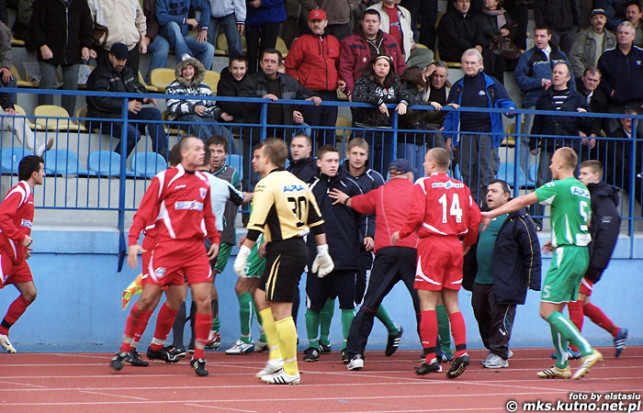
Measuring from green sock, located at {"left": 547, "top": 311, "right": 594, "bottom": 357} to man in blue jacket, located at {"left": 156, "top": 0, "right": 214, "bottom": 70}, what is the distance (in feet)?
23.4

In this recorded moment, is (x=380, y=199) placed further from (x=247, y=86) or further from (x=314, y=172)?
(x=247, y=86)

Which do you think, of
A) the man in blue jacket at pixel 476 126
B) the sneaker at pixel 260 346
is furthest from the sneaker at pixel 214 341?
the man in blue jacket at pixel 476 126

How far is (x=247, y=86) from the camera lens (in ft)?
39.8

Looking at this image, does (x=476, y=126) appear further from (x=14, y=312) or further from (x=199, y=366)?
(x=14, y=312)

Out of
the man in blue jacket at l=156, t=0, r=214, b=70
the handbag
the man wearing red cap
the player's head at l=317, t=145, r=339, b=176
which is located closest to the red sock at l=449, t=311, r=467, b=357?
the player's head at l=317, t=145, r=339, b=176

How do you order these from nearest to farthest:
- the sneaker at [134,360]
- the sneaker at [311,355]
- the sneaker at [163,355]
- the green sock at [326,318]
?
the sneaker at [134,360] → the sneaker at [163,355] → the sneaker at [311,355] → the green sock at [326,318]

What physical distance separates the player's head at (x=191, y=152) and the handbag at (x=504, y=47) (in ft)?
25.6

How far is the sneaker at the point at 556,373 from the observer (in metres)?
8.98

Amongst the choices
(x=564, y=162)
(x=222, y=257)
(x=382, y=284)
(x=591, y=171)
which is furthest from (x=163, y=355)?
(x=591, y=171)

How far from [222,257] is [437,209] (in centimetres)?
275

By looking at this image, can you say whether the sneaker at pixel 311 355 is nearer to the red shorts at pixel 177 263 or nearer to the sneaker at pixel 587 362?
the red shorts at pixel 177 263

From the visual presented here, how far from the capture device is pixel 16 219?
33.0ft

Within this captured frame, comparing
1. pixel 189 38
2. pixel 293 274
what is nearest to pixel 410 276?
pixel 293 274

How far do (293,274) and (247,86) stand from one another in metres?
4.42
